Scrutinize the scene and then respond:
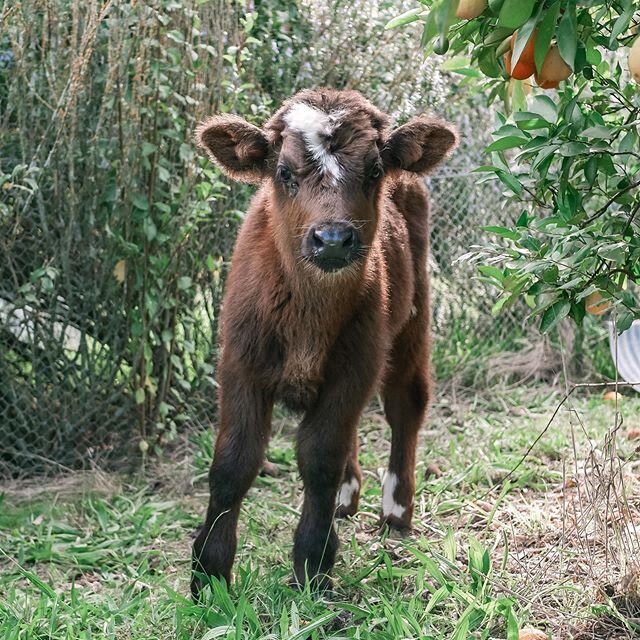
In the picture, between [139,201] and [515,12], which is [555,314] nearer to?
[515,12]

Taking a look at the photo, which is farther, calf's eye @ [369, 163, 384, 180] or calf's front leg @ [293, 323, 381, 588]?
calf's eye @ [369, 163, 384, 180]

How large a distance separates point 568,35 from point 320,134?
1.68 metres

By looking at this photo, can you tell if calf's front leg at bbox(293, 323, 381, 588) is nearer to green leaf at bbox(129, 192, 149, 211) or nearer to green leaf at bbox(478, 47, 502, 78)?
green leaf at bbox(478, 47, 502, 78)

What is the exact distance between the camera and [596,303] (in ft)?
12.0

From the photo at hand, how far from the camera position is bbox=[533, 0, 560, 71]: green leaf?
106 inches

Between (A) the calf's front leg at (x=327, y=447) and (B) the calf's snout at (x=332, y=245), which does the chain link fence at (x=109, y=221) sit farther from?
(B) the calf's snout at (x=332, y=245)

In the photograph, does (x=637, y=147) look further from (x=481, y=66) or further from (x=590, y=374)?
(x=590, y=374)

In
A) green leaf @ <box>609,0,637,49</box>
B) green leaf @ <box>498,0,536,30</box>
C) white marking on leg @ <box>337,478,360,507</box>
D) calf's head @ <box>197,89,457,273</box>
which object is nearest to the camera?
green leaf @ <box>498,0,536,30</box>

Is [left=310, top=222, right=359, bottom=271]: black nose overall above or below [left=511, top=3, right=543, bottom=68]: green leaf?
below

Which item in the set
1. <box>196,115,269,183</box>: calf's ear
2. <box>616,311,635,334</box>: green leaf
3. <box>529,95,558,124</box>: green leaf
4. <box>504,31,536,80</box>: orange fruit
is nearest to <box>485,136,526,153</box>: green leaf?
<box>529,95,558,124</box>: green leaf

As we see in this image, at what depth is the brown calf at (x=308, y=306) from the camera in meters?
4.25

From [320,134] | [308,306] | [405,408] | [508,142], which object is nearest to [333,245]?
[308,306]

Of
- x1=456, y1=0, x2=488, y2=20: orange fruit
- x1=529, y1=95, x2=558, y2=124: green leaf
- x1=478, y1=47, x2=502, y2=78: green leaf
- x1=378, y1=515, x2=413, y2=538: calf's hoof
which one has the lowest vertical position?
x1=378, y1=515, x2=413, y2=538: calf's hoof

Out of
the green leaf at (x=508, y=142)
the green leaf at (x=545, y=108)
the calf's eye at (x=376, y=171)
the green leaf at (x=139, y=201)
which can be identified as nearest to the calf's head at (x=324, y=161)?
the calf's eye at (x=376, y=171)
